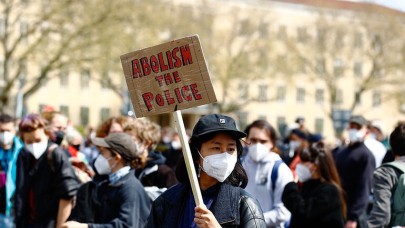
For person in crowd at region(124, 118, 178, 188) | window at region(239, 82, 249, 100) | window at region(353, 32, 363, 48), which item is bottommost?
person in crowd at region(124, 118, 178, 188)

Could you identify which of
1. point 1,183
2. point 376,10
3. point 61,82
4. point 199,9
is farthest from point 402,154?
point 61,82

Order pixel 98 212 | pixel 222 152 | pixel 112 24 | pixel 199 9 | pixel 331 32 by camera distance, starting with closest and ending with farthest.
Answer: pixel 222 152 < pixel 98 212 < pixel 112 24 < pixel 199 9 < pixel 331 32

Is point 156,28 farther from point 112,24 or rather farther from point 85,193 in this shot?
point 85,193

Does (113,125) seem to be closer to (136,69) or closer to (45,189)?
(45,189)

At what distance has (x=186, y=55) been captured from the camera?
452cm

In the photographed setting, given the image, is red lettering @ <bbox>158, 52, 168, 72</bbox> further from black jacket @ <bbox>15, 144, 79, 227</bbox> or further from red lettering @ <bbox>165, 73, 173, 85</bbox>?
black jacket @ <bbox>15, 144, 79, 227</bbox>

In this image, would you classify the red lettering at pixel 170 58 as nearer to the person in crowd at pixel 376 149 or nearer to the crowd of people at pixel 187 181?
the crowd of people at pixel 187 181

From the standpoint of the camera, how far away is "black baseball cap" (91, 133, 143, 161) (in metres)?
6.66

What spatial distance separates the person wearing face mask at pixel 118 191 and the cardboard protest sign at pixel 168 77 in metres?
1.50

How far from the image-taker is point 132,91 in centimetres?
480

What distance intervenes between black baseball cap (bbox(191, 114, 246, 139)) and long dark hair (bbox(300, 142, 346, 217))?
3.52 meters

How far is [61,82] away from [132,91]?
210ft

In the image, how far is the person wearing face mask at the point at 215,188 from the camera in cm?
449

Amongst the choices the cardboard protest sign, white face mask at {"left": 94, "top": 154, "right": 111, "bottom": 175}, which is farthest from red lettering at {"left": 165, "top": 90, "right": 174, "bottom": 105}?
white face mask at {"left": 94, "top": 154, "right": 111, "bottom": 175}
